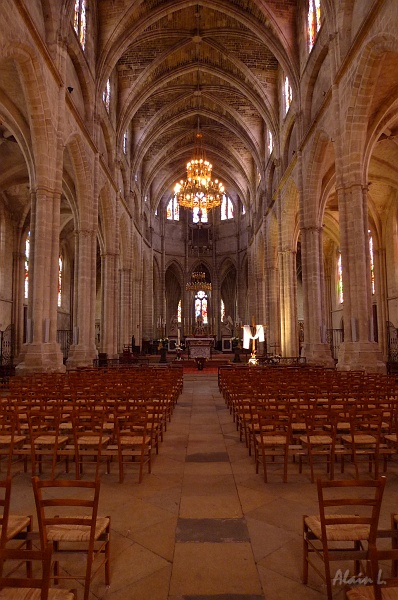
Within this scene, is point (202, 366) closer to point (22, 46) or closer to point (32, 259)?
point (32, 259)

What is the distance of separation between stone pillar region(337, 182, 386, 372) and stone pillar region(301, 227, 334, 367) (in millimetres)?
4869

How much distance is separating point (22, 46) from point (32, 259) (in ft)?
23.5

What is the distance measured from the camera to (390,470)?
6.12m

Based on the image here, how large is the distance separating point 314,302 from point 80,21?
17900 mm

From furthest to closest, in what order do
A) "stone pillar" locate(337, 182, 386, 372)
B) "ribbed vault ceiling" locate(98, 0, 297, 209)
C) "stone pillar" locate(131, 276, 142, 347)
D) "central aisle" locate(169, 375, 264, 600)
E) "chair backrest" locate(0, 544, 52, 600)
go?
"stone pillar" locate(131, 276, 142, 347), "ribbed vault ceiling" locate(98, 0, 297, 209), "stone pillar" locate(337, 182, 386, 372), "central aisle" locate(169, 375, 264, 600), "chair backrest" locate(0, 544, 52, 600)

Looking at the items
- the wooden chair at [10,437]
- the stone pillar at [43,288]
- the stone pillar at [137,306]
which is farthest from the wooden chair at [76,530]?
the stone pillar at [137,306]

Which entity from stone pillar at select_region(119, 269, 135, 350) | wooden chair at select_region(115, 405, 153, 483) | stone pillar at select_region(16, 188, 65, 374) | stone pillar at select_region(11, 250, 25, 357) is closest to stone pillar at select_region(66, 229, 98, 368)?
stone pillar at select_region(16, 188, 65, 374)

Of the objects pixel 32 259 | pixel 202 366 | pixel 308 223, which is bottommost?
pixel 202 366

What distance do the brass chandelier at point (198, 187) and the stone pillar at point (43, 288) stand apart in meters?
10.7

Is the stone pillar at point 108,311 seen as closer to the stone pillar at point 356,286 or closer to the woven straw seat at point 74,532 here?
the stone pillar at point 356,286

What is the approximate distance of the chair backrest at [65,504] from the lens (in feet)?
9.35

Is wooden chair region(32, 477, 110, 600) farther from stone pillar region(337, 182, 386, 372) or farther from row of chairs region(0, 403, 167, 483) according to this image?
stone pillar region(337, 182, 386, 372)

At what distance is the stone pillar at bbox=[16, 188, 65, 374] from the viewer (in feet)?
52.3

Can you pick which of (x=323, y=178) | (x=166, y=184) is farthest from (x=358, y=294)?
(x=166, y=184)
